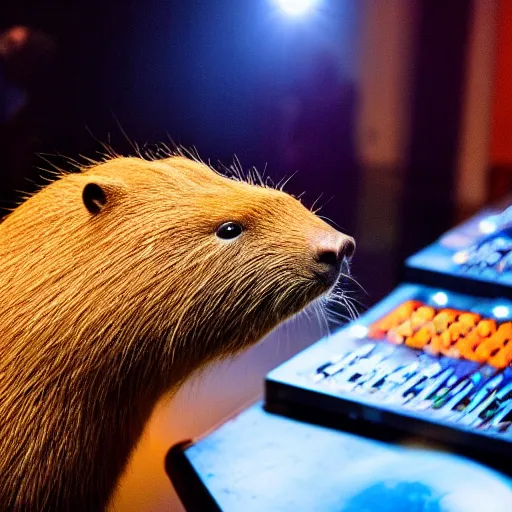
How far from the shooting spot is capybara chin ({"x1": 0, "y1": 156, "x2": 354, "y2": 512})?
31.4 inches

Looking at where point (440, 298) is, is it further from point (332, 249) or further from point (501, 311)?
point (332, 249)

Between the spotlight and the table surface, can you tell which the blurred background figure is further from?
the table surface

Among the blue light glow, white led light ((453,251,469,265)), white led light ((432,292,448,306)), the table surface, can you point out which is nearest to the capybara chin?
the table surface

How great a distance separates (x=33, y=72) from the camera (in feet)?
2.88

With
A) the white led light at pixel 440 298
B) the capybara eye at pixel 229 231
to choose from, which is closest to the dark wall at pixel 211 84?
the capybara eye at pixel 229 231

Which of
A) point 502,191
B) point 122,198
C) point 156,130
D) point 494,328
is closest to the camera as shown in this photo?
point 122,198

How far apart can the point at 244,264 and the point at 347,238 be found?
0.14 metres

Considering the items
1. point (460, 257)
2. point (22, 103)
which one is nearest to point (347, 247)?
point (22, 103)

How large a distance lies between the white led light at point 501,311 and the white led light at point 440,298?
106 mm

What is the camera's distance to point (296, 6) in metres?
1.11

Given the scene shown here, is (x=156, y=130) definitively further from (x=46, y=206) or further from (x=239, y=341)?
(x=239, y=341)

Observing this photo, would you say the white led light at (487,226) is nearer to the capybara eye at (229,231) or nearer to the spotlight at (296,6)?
the spotlight at (296,6)

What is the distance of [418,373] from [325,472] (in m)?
0.26

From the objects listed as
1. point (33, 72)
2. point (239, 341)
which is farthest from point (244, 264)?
point (33, 72)
